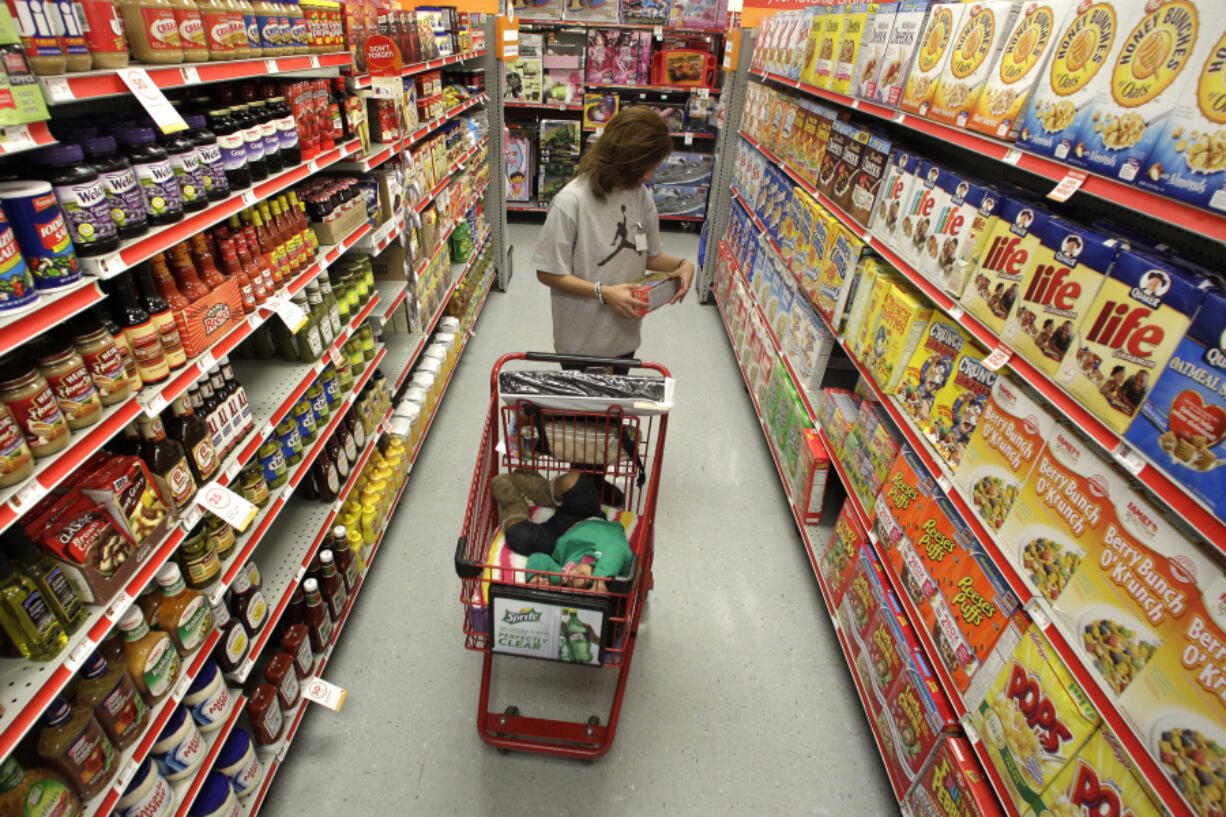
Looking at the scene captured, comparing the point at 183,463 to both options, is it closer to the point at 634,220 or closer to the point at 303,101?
the point at 303,101

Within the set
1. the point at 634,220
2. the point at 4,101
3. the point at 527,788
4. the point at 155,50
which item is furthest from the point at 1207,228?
the point at 527,788

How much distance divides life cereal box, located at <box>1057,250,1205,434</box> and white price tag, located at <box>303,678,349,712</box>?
221cm

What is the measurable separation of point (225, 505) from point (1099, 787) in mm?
1952

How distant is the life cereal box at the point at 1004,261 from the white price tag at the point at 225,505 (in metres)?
1.90

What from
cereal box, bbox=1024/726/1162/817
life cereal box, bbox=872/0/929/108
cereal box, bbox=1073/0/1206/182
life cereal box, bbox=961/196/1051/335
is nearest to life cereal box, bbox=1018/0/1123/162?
cereal box, bbox=1073/0/1206/182

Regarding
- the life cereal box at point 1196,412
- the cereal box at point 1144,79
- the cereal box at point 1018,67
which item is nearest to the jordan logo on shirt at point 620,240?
the cereal box at point 1018,67

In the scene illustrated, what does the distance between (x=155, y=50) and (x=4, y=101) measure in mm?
490

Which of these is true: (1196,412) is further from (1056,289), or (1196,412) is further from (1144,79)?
(1144,79)

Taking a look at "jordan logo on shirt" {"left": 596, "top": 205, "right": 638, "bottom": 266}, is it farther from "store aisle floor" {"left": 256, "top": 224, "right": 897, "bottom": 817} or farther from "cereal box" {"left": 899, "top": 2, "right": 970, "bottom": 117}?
"store aisle floor" {"left": 256, "top": 224, "right": 897, "bottom": 817}

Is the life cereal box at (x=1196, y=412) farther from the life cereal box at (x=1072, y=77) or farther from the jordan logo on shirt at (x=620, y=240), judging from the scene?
the jordan logo on shirt at (x=620, y=240)

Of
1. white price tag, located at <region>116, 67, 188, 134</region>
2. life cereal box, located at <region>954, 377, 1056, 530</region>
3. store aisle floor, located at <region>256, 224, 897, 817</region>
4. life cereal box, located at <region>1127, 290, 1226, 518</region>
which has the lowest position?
store aisle floor, located at <region>256, 224, 897, 817</region>

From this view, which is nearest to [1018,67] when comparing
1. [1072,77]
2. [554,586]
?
[1072,77]

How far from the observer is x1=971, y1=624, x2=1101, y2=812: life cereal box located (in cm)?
129

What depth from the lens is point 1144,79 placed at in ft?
4.00
